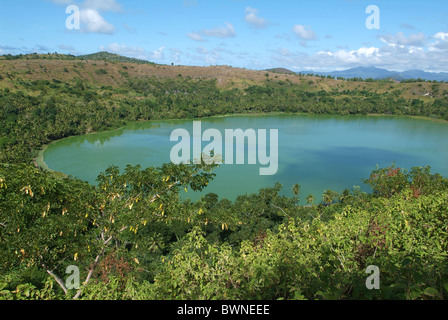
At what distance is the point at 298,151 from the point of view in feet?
136

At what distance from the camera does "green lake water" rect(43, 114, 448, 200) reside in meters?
29.7

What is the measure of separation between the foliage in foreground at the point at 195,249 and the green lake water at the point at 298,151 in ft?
61.5

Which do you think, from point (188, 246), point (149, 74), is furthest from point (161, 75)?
point (188, 246)

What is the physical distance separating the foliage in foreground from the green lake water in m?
18.8

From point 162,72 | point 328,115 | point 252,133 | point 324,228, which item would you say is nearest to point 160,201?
point 324,228

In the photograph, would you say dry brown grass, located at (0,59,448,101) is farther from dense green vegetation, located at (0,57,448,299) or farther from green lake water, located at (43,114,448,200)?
dense green vegetation, located at (0,57,448,299)

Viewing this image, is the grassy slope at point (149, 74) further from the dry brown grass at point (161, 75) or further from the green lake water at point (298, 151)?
the green lake water at point (298, 151)

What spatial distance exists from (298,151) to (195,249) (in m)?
37.8

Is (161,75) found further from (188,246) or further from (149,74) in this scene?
(188,246)

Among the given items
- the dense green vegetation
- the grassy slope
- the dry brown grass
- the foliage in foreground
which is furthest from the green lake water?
the dry brown grass

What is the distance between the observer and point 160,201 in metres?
6.45

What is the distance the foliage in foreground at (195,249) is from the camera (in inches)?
144
